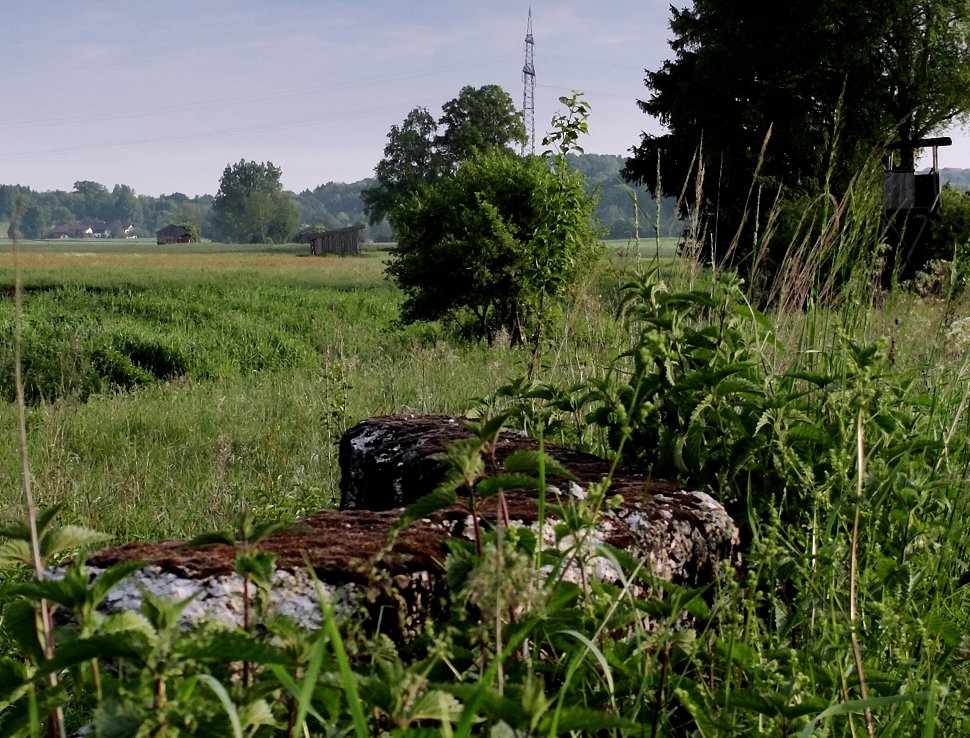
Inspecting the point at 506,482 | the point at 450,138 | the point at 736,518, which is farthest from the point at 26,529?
the point at 450,138

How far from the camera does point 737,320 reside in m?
3.09

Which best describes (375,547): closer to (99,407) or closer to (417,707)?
(417,707)

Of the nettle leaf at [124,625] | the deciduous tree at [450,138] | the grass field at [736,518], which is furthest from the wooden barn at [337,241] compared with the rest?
the nettle leaf at [124,625]

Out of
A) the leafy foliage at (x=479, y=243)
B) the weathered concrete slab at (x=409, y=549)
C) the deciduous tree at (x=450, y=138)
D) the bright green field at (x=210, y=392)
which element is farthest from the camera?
the deciduous tree at (x=450, y=138)

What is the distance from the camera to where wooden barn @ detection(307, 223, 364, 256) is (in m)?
72.0

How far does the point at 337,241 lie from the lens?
73250 millimetres

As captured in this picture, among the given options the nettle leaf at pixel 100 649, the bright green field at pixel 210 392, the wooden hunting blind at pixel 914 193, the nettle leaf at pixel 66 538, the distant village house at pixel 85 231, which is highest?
the distant village house at pixel 85 231

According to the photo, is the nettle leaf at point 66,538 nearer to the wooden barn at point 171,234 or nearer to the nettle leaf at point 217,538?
the nettle leaf at point 217,538

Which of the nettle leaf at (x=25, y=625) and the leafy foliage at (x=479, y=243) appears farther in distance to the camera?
the leafy foliage at (x=479, y=243)

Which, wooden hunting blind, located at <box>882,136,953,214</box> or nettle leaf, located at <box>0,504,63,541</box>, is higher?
wooden hunting blind, located at <box>882,136,953,214</box>

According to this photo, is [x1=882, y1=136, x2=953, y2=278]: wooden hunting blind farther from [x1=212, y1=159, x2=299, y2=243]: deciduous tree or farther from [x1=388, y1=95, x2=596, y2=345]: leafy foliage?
[x1=212, y1=159, x2=299, y2=243]: deciduous tree

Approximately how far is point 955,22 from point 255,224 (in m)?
111

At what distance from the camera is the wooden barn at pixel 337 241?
72000 mm

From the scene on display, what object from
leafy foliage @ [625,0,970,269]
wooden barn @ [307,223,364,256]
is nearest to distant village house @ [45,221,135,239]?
wooden barn @ [307,223,364,256]
